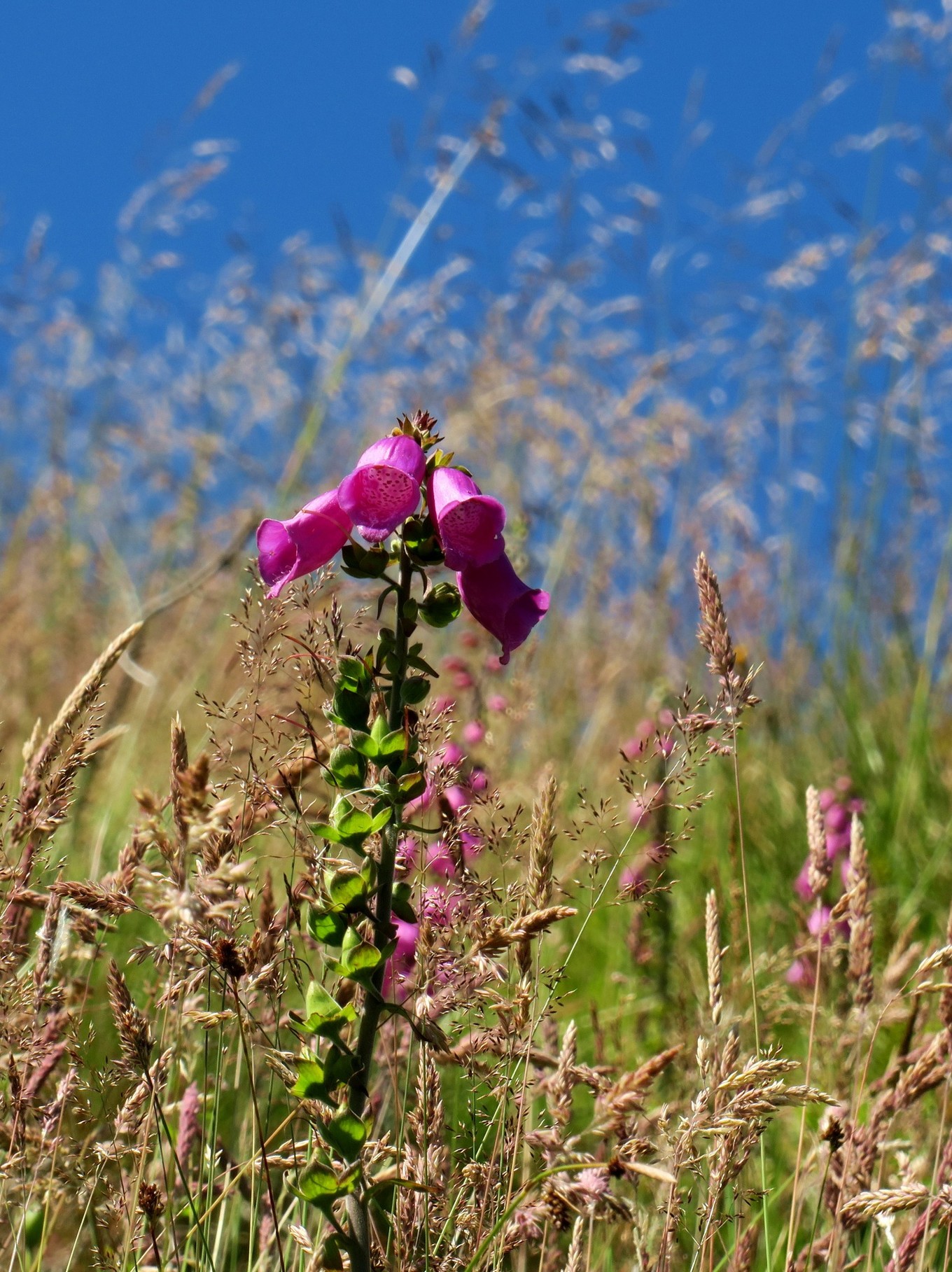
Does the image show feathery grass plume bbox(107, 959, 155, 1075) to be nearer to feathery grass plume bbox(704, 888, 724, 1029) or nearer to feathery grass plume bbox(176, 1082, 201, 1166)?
feathery grass plume bbox(176, 1082, 201, 1166)

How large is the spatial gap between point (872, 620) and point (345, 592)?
209cm

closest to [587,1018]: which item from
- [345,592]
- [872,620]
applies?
[345,592]

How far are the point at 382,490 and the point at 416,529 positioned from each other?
4cm

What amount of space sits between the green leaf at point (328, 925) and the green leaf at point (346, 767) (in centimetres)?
10

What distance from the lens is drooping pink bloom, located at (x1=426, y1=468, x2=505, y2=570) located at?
0.97 m

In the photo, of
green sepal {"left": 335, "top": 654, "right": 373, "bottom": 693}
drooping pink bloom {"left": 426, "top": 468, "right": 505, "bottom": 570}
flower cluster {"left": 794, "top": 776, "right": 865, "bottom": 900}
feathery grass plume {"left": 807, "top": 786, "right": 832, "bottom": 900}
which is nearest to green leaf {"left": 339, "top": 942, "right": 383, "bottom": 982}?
green sepal {"left": 335, "top": 654, "right": 373, "bottom": 693}

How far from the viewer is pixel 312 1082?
91 centimetres

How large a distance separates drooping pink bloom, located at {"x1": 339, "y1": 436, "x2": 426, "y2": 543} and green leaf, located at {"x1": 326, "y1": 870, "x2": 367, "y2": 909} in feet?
0.92

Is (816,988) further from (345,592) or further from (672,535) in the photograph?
(672,535)

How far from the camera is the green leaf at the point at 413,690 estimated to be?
0.99m

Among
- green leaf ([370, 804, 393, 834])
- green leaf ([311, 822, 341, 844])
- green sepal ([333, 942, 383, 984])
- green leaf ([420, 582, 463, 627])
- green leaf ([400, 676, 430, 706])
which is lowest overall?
green sepal ([333, 942, 383, 984])

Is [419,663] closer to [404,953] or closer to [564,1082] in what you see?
[564,1082]

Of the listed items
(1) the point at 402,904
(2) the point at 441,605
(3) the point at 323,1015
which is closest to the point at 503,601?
(2) the point at 441,605

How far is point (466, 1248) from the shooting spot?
1.06 meters
